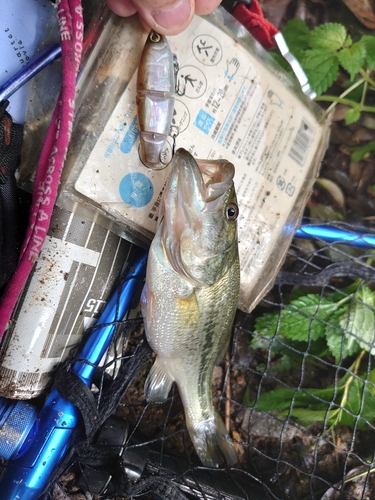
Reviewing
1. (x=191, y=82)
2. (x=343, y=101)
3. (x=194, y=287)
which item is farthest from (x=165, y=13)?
(x=343, y=101)

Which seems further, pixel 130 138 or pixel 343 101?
pixel 343 101

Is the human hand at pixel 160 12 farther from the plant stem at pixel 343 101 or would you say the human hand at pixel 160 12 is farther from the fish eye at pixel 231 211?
the plant stem at pixel 343 101

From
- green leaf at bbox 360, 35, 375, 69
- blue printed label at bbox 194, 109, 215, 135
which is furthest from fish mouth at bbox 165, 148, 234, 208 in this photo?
green leaf at bbox 360, 35, 375, 69

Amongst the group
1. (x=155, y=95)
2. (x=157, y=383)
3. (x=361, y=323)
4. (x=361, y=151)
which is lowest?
(x=157, y=383)

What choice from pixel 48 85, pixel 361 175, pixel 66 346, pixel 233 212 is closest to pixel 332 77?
pixel 361 175

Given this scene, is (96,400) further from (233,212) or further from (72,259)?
(233,212)

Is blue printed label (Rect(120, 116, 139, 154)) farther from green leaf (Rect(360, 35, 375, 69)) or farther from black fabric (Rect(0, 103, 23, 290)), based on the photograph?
green leaf (Rect(360, 35, 375, 69))

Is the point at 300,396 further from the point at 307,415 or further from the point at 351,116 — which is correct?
the point at 351,116
